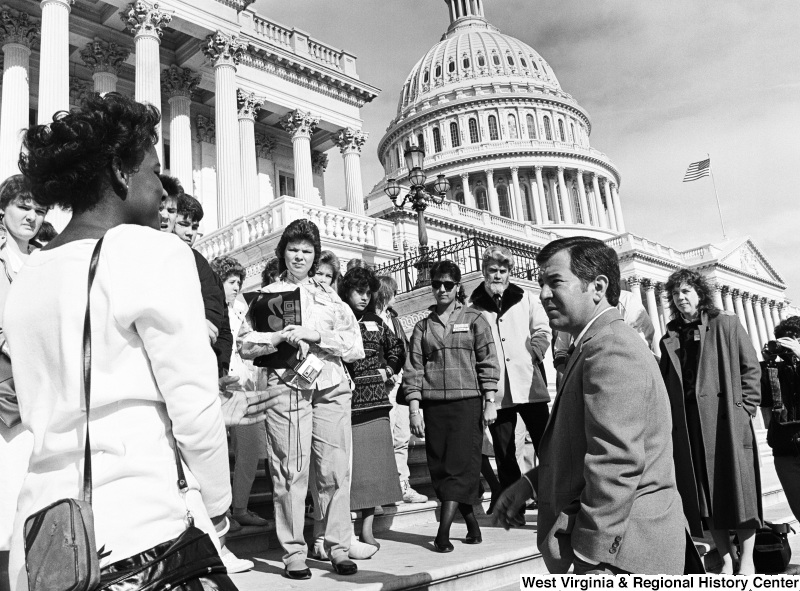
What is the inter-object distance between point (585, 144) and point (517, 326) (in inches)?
3500

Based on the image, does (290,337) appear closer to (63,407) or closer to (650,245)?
(63,407)

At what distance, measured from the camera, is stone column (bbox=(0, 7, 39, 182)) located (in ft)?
57.9

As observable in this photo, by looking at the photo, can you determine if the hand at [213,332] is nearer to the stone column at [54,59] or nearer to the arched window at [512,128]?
the stone column at [54,59]

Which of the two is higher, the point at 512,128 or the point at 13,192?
the point at 512,128

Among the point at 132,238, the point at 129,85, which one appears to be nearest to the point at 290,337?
the point at 132,238

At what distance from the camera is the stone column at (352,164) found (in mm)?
27203

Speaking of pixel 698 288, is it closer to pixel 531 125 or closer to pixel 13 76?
pixel 13 76

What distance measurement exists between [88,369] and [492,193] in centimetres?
7842

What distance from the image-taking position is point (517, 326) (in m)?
6.34

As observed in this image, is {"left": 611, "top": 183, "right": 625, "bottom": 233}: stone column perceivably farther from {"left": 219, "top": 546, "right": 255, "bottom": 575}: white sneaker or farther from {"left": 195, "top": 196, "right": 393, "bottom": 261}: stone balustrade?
{"left": 219, "top": 546, "right": 255, "bottom": 575}: white sneaker

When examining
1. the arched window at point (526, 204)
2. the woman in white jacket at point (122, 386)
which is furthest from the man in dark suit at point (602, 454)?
the arched window at point (526, 204)

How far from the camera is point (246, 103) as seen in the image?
2431cm

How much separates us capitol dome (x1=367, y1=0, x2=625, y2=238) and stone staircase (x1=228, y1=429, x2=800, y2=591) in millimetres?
70365

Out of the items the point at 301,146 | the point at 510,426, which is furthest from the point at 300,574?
the point at 301,146
